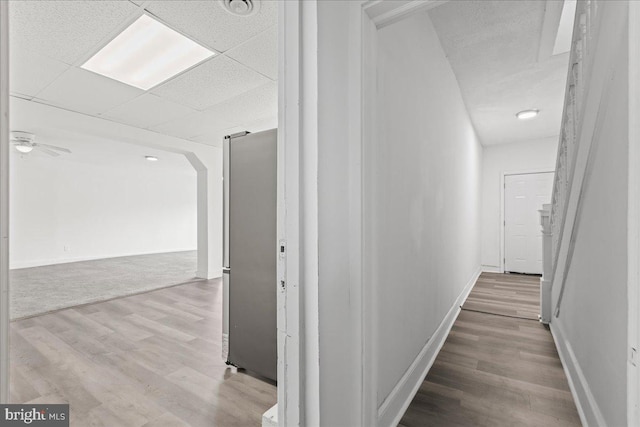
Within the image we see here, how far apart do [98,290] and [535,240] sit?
7430 millimetres

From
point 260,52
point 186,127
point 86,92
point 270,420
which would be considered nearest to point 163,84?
point 86,92

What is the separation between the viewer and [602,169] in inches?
53.7

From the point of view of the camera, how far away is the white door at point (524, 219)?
542cm

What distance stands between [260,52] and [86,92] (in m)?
2.06

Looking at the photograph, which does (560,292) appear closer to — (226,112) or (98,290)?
(226,112)

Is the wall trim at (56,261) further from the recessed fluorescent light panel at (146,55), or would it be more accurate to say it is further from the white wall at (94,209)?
the recessed fluorescent light panel at (146,55)

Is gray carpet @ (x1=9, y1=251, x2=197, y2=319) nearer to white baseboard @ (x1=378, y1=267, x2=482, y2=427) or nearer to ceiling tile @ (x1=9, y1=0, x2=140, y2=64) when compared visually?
ceiling tile @ (x1=9, y1=0, x2=140, y2=64)

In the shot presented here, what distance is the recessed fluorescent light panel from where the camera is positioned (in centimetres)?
217

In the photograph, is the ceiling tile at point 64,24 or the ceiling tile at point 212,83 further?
the ceiling tile at point 212,83

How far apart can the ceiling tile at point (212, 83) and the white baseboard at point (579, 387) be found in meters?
3.29

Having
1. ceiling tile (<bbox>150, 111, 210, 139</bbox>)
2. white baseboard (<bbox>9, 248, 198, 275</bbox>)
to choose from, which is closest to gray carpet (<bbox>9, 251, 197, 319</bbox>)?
white baseboard (<bbox>9, 248, 198, 275</bbox>)

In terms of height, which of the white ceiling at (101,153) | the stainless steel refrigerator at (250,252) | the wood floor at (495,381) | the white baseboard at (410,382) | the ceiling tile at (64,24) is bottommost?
the wood floor at (495,381)

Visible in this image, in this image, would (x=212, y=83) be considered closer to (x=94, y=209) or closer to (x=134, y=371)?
(x=134, y=371)

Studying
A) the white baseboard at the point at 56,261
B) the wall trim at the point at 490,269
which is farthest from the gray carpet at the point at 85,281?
the wall trim at the point at 490,269
